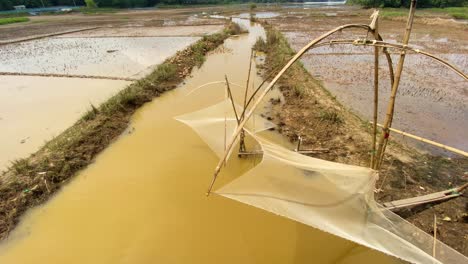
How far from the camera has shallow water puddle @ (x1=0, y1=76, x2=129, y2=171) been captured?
4.96 meters

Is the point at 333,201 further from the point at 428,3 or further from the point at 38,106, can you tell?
→ the point at 428,3

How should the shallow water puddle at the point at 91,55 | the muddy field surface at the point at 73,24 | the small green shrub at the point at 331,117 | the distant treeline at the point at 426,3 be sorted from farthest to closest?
the distant treeline at the point at 426,3 < the muddy field surface at the point at 73,24 < the shallow water puddle at the point at 91,55 < the small green shrub at the point at 331,117

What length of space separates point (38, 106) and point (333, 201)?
724 centimetres

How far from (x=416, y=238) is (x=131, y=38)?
16705mm

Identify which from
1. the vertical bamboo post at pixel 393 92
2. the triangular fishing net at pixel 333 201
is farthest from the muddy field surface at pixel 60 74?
the vertical bamboo post at pixel 393 92

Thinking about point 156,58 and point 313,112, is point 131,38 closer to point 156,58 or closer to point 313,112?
point 156,58

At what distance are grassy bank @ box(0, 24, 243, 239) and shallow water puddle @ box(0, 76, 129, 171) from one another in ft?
1.65

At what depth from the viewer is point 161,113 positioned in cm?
618

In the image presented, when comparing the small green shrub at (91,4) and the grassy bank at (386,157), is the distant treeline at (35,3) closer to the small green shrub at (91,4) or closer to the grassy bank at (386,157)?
the small green shrub at (91,4)

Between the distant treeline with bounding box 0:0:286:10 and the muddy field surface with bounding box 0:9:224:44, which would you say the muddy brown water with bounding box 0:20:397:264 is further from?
the distant treeline with bounding box 0:0:286:10

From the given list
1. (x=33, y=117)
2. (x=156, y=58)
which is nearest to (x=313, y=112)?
(x=33, y=117)

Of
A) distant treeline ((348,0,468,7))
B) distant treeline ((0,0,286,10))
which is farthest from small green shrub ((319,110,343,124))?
distant treeline ((0,0,286,10))

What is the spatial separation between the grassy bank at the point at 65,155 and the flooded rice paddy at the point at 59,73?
20.8 inches

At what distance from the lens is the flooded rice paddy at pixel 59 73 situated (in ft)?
17.7
